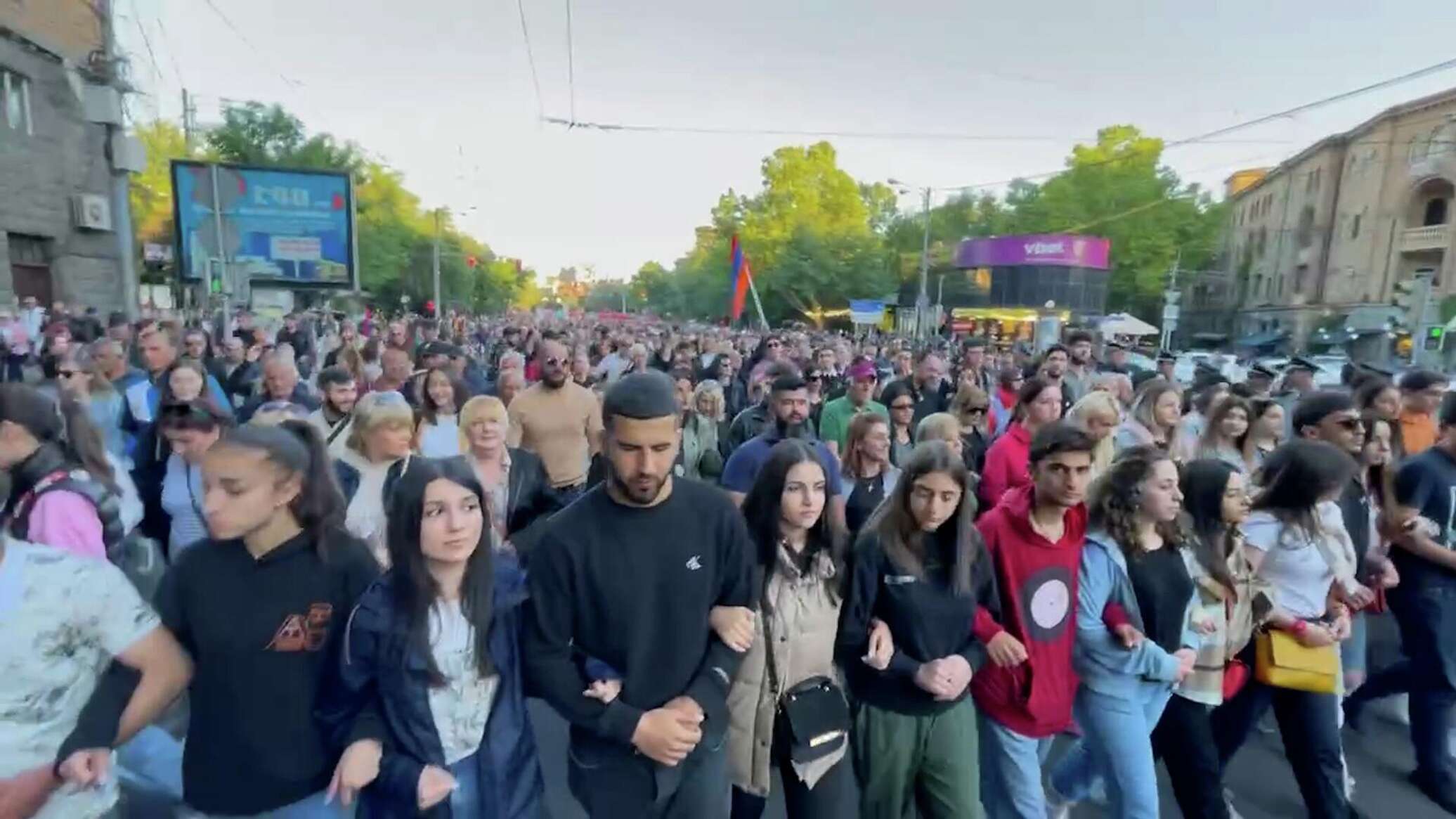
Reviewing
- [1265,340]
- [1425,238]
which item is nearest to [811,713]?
[1265,340]

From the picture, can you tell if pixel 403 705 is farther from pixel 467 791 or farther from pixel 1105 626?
pixel 1105 626

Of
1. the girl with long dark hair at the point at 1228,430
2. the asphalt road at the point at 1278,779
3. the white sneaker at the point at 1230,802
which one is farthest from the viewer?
the girl with long dark hair at the point at 1228,430

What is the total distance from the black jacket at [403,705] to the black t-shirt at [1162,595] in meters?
2.32

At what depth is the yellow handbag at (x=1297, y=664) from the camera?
3129 millimetres

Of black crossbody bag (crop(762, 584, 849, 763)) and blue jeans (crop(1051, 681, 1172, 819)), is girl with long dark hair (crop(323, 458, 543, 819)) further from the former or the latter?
blue jeans (crop(1051, 681, 1172, 819))

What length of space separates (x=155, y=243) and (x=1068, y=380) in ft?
144

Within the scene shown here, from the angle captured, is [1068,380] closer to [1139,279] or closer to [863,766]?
[863,766]

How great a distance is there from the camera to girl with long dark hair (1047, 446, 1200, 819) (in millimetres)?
2777

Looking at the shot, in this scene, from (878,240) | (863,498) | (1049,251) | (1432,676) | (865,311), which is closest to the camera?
(1432,676)

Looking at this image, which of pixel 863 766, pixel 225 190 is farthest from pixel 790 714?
pixel 225 190

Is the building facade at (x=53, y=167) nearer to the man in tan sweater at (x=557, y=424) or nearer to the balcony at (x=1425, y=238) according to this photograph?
the man in tan sweater at (x=557, y=424)

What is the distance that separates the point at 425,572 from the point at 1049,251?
46750mm

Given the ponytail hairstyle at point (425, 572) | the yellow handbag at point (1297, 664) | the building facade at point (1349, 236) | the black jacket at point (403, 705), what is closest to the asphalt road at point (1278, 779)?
the yellow handbag at point (1297, 664)

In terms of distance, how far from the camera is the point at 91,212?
19.6 metres
